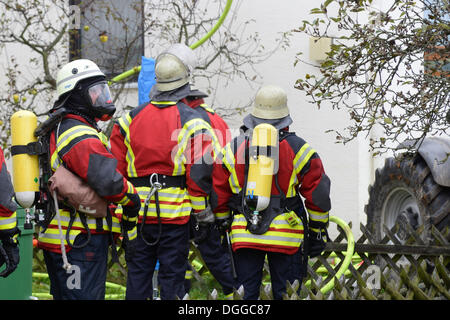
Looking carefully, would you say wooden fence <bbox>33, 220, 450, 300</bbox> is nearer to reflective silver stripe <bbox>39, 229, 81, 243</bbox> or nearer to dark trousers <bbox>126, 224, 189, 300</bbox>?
dark trousers <bbox>126, 224, 189, 300</bbox>

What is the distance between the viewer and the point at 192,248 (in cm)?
722

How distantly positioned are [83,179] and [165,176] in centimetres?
79

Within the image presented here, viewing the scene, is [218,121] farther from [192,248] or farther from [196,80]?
[196,80]

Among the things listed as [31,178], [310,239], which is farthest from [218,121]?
[31,178]

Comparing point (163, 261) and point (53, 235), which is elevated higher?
point (53, 235)

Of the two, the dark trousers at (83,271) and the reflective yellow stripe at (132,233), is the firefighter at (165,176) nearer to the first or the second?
the reflective yellow stripe at (132,233)

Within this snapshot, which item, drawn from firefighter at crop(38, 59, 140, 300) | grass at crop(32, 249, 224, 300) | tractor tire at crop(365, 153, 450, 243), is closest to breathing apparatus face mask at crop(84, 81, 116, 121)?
firefighter at crop(38, 59, 140, 300)

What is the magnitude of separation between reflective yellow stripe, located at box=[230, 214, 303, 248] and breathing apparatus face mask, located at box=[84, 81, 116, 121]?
1.08m

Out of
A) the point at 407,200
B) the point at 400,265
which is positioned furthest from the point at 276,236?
the point at 407,200

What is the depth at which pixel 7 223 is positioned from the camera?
462 centimetres

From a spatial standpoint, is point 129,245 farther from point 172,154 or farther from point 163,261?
point 172,154

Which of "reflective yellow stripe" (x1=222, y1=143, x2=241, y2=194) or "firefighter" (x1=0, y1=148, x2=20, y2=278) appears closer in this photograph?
"firefighter" (x1=0, y1=148, x2=20, y2=278)

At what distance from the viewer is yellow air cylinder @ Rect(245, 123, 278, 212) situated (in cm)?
489
